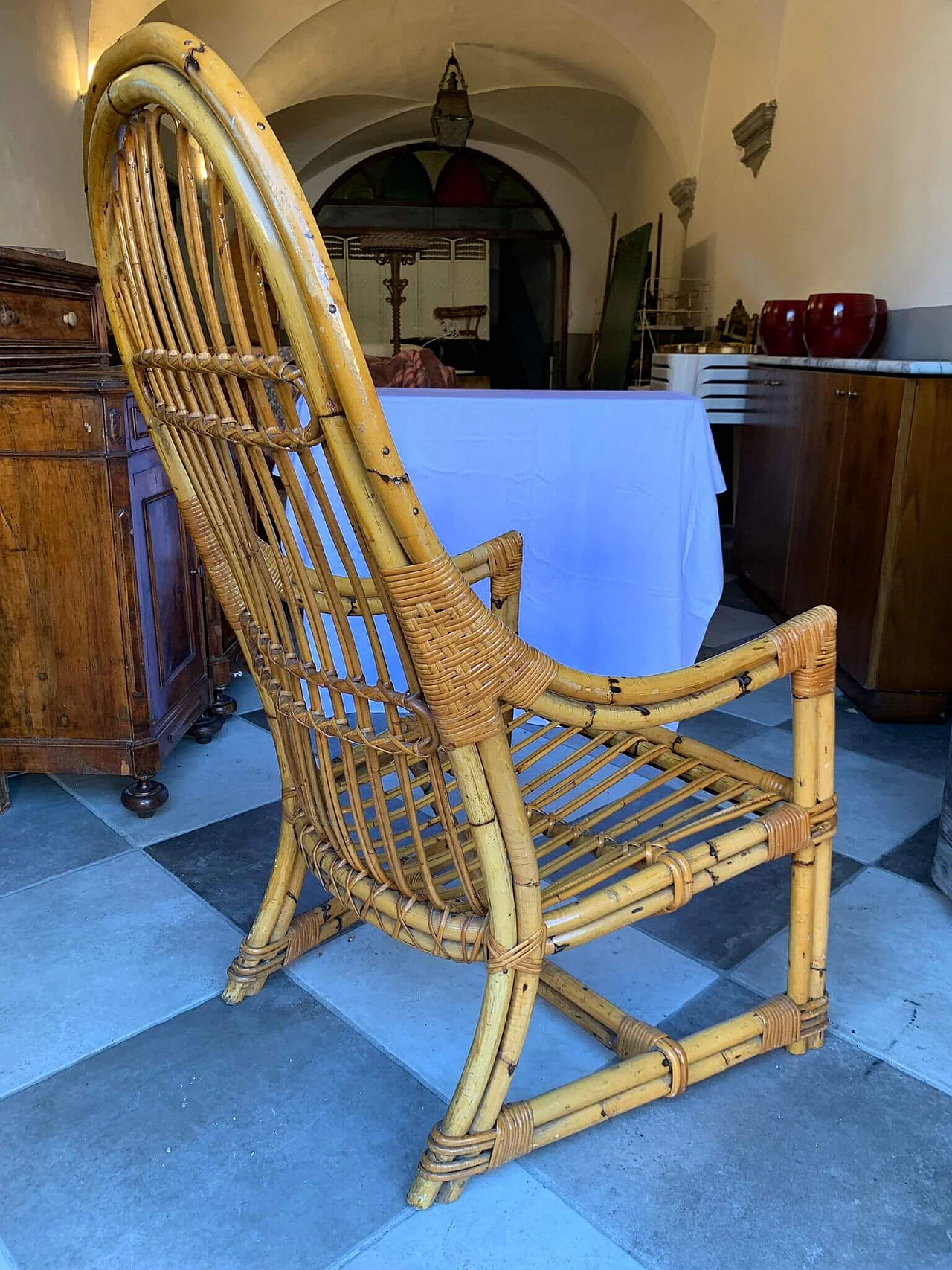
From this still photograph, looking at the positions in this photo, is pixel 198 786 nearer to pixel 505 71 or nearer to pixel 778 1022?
pixel 778 1022

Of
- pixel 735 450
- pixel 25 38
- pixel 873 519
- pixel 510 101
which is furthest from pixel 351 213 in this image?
pixel 873 519

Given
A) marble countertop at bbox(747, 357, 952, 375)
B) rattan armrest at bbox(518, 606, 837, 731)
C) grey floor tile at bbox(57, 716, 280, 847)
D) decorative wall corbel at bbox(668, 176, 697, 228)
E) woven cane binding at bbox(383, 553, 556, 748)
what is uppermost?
decorative wall corbel at bbox(668, 176, 697, 228)

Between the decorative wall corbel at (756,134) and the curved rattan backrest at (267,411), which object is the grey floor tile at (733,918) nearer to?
the curved rattan backrest at (267,411)

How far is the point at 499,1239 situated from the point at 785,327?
326 centimetres

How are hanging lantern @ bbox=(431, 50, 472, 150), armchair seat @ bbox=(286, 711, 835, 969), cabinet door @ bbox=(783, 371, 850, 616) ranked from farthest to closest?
hanging lantern @ bbox=(431, 50, 472, 150) → cabinet door @ bbox=(783, 371, 850, 616) → armchair seat @ bbox=(286, 711, 835, 969)

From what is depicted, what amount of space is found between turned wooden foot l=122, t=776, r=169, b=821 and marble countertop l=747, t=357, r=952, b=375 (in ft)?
6.36

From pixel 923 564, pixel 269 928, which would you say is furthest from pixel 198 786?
pixel 923 564

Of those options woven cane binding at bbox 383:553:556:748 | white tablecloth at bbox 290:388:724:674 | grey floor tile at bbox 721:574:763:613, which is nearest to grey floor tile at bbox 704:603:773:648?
grey floor tile at bbox 721:574:763:613

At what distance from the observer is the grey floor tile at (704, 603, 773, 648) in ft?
9.66

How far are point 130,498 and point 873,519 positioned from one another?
5.82ft

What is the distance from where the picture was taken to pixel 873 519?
230 centimetres

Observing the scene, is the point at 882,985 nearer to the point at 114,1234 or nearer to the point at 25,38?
the point at 114,1234

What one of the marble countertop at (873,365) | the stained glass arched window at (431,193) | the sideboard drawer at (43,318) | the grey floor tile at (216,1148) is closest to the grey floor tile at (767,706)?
the marble countertop at (873,365)

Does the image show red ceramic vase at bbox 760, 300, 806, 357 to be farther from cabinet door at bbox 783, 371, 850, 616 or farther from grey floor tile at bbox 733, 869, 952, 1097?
grey floor tile at bbox 733, 869, 952, 1097
